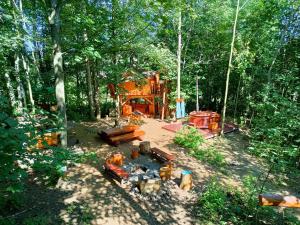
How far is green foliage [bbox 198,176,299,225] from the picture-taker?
5.61 m

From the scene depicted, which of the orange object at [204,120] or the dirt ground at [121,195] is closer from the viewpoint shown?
the dirt ground at [121,195]

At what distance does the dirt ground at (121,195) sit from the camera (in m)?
5.45

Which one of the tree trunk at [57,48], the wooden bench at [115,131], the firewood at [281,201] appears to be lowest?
→ the wooden bench at [115,131]

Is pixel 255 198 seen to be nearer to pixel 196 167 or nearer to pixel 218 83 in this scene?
pixel 196 167

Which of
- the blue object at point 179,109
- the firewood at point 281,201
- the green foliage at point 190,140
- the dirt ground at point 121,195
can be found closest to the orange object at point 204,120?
the blue object at point 179,109

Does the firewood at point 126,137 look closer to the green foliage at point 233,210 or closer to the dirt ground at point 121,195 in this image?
the dirt ground at point 121,195

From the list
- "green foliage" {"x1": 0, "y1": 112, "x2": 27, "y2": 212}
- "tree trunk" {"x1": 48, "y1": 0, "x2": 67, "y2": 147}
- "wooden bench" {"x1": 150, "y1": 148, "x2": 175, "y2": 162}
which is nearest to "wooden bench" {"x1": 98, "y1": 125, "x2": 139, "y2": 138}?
"wooden bench" {"x1": 150, "y1": 148, "x2": 175, "y2": 162}

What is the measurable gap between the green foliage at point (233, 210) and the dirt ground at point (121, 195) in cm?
35

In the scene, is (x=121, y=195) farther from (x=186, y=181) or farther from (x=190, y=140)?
(x=190, y=140)

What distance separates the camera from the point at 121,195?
6.34 metres

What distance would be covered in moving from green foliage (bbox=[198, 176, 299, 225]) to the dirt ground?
353 mm

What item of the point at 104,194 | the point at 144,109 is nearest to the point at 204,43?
the point at 144,109

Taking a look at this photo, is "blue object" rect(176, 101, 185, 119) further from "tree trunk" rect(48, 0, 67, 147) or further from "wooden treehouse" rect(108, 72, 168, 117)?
"tree trunk" rect(48, 0, 67, 147)

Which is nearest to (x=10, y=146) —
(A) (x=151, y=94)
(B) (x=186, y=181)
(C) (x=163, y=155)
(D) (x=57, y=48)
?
(D) (x=57, y=48)
